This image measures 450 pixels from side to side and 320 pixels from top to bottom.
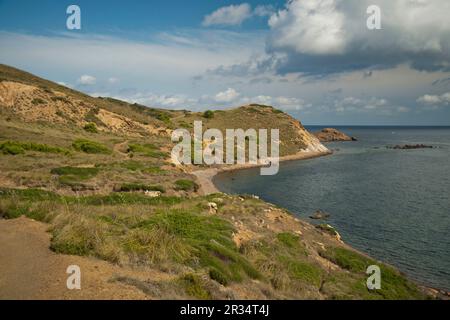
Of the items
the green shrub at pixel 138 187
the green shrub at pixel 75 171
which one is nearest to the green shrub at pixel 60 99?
the green shrub at pixel 75 171

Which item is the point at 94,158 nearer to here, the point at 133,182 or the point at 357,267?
the point at 133,182

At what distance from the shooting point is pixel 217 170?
230 ft

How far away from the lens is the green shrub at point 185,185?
40.2 meters

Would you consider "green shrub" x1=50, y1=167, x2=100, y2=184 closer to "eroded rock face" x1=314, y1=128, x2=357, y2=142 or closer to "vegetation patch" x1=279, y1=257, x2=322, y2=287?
"vegetation patch" x1=279, y1=257, x2=322, y2=287

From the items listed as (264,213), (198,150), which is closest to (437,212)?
(264,213)

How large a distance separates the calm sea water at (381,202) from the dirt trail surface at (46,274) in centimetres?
1984

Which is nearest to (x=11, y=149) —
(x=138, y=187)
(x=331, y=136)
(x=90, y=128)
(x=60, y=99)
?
(x=138, y=187)

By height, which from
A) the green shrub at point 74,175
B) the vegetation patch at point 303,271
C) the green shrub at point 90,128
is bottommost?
the vegetation patch at point 303,271

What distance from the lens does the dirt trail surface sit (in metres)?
9.29

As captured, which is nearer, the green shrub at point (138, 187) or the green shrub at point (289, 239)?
the green shrub at point (289, 239)

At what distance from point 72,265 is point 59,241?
1.80 meters

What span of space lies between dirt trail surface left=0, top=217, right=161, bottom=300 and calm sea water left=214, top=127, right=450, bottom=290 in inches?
781

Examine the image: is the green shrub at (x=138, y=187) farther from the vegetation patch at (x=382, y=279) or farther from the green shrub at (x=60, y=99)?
the green shrub at (x=60, y=99)

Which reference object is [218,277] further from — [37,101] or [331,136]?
[331,136]
